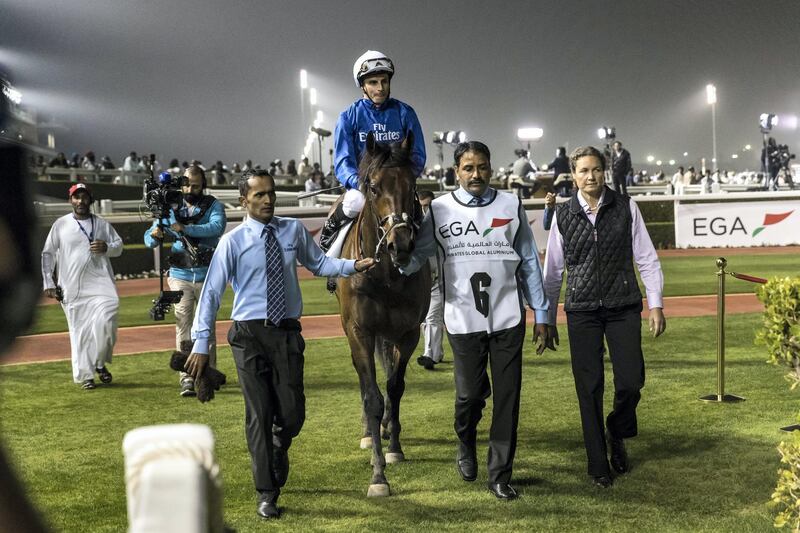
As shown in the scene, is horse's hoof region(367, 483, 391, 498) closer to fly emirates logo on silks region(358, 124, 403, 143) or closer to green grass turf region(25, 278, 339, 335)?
fly emirates logo on silks region(358, 124, 403, 143)

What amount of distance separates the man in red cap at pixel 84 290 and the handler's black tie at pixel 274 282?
475 cm

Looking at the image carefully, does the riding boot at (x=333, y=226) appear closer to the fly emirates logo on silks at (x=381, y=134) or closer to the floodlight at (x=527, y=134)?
the fly emirates logo on silks at (x=381, y=134)

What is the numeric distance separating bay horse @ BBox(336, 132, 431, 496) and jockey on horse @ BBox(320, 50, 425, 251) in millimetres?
499

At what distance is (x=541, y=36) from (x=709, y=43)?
30.7 ft

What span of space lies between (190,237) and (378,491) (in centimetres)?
391

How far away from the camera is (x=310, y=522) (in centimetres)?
542

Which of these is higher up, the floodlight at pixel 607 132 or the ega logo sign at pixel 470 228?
the floodlight at pixel 607 132

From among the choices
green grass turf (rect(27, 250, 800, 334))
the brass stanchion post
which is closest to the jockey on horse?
the brass stanchion post

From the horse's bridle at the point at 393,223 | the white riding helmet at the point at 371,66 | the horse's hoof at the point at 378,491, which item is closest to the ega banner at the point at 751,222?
the white riding helmet at the point at 371,66

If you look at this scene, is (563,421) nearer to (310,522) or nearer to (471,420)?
(471,420)

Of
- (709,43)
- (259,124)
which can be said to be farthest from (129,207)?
(709,43)

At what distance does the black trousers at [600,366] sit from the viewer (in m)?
5.91

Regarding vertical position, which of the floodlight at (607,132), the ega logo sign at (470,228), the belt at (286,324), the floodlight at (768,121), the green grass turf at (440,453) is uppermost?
the floodlight at (768,121)

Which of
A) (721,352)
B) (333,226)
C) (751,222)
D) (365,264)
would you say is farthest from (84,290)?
(751,222)
